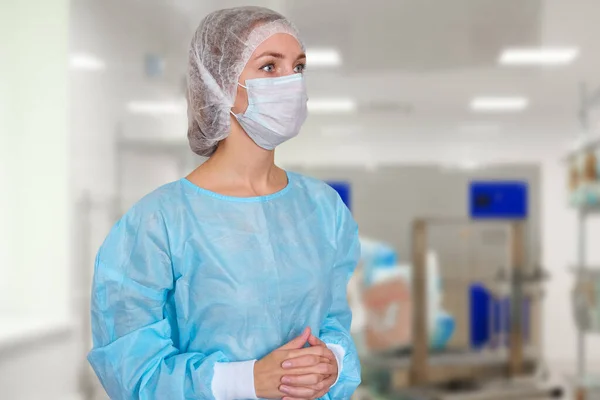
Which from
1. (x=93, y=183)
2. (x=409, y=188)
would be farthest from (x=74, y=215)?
(x=409, y=188)

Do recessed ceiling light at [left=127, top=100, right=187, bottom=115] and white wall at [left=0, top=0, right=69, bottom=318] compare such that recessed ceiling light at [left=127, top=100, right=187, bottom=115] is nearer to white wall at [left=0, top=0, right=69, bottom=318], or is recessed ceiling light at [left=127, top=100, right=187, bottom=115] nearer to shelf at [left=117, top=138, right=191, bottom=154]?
shelf at [left=117, top=138, right=191, bottom=154]

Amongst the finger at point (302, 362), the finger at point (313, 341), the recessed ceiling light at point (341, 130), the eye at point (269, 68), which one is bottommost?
the finger at point (302, 362)

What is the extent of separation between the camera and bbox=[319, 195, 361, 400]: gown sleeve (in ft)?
3.86

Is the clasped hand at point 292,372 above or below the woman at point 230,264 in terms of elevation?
below

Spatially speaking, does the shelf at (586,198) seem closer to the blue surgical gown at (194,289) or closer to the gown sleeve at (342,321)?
the gown sleeve at (342,321)

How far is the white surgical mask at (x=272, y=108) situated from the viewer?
1109 mm

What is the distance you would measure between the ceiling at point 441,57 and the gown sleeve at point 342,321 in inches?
62.7

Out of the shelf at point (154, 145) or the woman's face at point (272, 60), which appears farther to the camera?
the shelf at point (154, 145)

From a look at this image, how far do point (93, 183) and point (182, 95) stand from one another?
20.8 inches

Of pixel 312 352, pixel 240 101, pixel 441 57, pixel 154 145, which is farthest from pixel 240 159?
pixel 154 145

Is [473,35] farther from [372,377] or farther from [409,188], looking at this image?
[372,377]

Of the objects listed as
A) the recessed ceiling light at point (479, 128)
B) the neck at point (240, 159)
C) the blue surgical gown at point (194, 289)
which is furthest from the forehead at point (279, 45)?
the recessed ceiling light at point (479, 128)

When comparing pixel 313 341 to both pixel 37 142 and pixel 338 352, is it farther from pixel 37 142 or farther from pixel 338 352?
pixel 37 142

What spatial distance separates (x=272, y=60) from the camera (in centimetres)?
112
